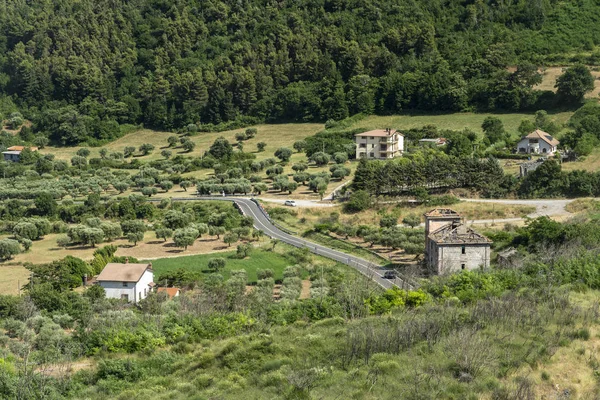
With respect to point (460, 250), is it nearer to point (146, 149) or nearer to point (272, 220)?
point (272, 220)

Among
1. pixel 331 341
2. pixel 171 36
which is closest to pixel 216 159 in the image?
pixel 171 36

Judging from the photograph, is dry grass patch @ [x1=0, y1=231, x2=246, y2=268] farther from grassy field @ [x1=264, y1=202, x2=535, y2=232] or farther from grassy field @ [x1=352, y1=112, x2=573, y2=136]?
grassy field @ [x1=352, y1=112, x2=573, y2=136]

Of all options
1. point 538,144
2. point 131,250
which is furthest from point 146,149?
point 538,144

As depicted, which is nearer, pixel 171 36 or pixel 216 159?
pixel 216 159

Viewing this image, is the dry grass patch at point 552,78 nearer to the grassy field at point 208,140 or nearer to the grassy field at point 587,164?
the grassy field at point 587,164

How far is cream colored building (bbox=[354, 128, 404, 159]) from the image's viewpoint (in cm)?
8325

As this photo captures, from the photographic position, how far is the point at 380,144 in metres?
83.6

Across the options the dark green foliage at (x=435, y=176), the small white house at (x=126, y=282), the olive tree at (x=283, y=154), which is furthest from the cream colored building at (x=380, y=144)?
the small white house at (x=126, y=282)

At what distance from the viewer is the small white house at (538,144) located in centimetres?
7512

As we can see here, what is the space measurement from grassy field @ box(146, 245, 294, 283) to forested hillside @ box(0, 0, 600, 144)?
1983 inches

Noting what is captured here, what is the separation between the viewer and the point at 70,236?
60875 millimetres

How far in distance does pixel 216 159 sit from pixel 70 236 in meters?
32.3

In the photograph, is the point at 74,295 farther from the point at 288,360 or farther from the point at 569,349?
the point at 569,349

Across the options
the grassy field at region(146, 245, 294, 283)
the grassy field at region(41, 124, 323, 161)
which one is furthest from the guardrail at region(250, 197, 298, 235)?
the grassy field at region(41, 124, 323, 161)
